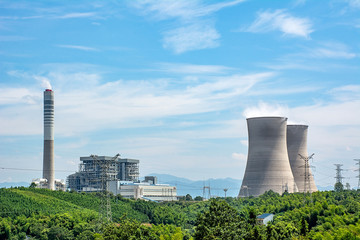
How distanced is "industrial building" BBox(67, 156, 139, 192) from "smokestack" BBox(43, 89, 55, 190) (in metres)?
10.2

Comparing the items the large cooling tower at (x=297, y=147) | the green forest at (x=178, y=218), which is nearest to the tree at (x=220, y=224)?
the green forest at (x=178, y=218)

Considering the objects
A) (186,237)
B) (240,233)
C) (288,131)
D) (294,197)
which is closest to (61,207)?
(186,237)

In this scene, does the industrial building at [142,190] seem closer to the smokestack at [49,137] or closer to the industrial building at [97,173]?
the industrial building at [97,173]

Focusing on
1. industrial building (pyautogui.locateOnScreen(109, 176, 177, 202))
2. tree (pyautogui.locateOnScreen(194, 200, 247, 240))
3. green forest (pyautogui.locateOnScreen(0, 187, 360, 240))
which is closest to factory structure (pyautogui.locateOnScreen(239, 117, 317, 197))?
green forest (pyautogui.locateOnScreen(0, 187, 360, 240))

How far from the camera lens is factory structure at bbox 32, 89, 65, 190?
299 ft

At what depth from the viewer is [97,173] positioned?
105 metres

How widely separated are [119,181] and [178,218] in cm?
3494

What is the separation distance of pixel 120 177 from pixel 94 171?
726cm

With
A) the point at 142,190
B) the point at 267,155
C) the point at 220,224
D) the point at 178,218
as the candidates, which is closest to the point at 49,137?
the point at 142,190

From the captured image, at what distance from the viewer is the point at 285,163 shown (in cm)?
7169

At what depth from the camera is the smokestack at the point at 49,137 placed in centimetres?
9119

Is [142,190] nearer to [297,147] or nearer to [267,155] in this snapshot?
[297,147]

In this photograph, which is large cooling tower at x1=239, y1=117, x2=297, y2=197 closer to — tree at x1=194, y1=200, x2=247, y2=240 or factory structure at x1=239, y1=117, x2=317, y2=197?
factory structure at x1=239, y1=117, x2=317, y2=197

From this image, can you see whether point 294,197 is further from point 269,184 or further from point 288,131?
point 288,131
